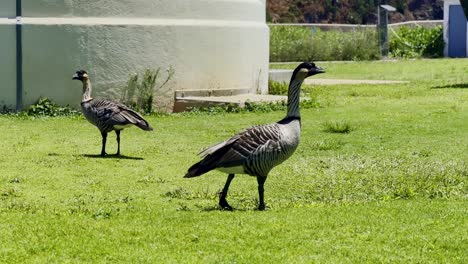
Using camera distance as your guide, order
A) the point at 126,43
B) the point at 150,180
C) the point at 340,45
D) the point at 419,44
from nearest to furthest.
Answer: the point at 150,180 < the point at 126,43 < the point at 340,45 < the point at 419,44

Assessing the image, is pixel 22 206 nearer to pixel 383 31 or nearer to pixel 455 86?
pixel 455 86

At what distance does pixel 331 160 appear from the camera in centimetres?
1352

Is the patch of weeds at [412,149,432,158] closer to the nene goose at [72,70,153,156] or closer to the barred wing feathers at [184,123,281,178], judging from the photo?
the nene goose at [72,70,153,156]

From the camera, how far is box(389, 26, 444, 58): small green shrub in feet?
147

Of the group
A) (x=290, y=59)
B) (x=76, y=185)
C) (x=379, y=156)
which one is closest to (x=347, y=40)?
(x=290, y=59)

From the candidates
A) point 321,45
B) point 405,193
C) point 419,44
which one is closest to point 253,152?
point 405,193

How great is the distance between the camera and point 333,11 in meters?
68.6

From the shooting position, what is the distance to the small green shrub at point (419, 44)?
44.9 meters

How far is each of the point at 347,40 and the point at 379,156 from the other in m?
28.5

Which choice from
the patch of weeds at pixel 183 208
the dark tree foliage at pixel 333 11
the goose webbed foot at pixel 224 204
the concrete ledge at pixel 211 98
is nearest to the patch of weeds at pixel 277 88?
the concrete ledge at pixel 211 98

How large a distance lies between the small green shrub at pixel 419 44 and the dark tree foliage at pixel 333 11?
58.1 feet

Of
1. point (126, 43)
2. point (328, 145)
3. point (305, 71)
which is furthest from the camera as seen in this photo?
point (126, 43)

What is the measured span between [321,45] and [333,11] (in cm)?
2840

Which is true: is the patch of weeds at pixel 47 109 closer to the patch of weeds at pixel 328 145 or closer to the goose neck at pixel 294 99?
the patch of weeds at pixel 328 145
